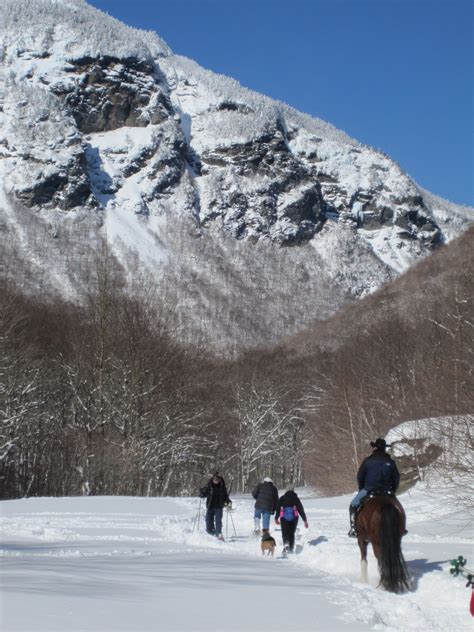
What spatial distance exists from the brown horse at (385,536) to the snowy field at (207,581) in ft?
1.03

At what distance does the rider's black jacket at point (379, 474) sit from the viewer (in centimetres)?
1179

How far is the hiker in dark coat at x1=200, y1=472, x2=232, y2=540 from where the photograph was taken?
17984 mm

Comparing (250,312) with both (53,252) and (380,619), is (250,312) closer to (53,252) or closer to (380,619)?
(53,252)

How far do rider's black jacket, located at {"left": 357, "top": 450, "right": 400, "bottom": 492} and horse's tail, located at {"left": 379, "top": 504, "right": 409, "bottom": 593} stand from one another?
98 cm

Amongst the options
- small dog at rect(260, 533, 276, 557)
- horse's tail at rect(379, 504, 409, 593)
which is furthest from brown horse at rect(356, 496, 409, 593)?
small dog at rect(260, 533, 276, 557)

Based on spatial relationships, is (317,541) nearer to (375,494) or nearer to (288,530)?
(288,530)

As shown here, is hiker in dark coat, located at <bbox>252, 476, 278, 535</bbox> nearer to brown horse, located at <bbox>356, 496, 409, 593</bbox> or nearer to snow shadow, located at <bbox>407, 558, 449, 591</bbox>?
snow shadow, located at <bbox>407, 558, 449, 591</bbox>

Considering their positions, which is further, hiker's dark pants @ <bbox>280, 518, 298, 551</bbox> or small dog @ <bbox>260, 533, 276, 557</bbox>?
hiker's dark pants @ <bbox>280, 518, 298, 551</bbox>

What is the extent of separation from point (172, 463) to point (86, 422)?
5528 millimetres

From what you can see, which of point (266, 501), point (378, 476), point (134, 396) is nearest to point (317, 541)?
point (266, 501)

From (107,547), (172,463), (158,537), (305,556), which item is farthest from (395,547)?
(172,463)

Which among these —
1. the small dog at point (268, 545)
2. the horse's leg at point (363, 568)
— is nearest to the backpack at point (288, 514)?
the small dog at point (268, 545)

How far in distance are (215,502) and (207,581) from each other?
970cm

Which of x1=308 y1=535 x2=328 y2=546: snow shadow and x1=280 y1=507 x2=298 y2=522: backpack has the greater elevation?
x1=280 y1=507 x2=298 y2=522: backpack
